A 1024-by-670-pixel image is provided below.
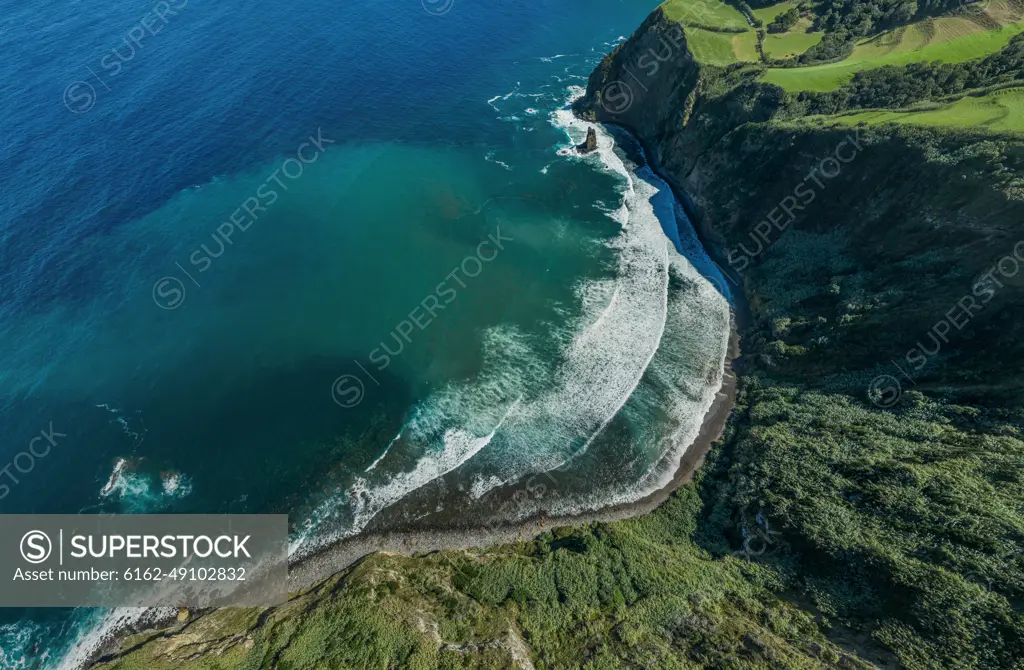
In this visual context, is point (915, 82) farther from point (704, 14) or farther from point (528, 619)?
point (528, 619)

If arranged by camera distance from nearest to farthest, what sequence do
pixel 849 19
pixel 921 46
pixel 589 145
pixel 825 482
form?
1. pixel 825 482
2. pixel 921 46
3. pixel 849 19
4. pixel 589 145

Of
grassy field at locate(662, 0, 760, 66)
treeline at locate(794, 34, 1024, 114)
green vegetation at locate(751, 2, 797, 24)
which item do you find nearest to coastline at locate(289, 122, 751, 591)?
treeline at locate(794, 34, 1024, 114)

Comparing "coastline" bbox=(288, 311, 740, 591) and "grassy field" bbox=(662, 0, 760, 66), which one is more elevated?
"grassy field" bbox=(662, 0, 760, 66)

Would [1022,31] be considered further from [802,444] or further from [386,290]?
[386,290]

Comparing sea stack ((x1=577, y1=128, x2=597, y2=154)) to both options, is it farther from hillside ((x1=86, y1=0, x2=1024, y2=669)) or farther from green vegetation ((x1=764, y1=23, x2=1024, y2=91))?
green vegetation ((x1=764, y1=23, x2=1024, y2=91))

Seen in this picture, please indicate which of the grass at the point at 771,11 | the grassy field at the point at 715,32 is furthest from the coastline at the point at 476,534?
the grass at the point at 771,11

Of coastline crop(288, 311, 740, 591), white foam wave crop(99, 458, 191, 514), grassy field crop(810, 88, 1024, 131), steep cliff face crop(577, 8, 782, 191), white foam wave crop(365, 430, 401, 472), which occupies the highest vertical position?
grassy field crop(810, 88, 1024, 131)

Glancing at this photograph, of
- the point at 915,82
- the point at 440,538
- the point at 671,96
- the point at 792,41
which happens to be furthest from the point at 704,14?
the point at 440,538

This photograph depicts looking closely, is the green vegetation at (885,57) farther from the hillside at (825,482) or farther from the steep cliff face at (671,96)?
the steep cliff face at (671,96)
